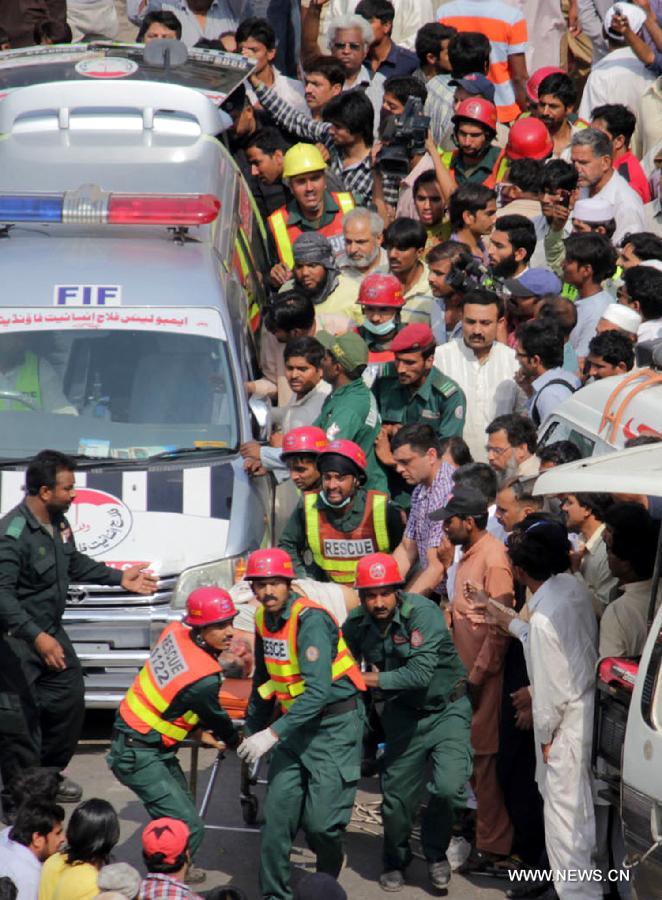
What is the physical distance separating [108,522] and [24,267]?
6.59 ft

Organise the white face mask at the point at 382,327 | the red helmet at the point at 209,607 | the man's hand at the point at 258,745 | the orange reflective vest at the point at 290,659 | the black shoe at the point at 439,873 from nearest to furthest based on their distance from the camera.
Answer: the man's hand at the point at 258,745, the red helmet at the point at 209,607, the orange reflective vest at the point at 290,659, the black shoe at the point at 439,873, the white face mask at the point at 382,327

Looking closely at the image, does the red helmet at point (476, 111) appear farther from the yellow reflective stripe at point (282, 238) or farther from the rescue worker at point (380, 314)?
the rescue worker at point (380, 314)

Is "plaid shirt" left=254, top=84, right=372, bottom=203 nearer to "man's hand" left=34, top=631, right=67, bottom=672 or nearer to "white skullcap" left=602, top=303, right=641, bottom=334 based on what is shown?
"white skullcap" left=602, top=303, right=641, bottom=334

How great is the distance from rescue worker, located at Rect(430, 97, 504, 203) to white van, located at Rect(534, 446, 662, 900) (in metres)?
5.97

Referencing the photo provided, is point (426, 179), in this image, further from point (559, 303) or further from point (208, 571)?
point (208, 571)

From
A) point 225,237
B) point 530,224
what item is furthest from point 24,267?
point 530,224

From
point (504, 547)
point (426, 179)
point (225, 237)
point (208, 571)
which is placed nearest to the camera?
point (504, 547)

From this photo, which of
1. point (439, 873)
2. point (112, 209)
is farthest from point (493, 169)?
point (439, 873)

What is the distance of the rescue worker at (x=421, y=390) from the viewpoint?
9.79 m

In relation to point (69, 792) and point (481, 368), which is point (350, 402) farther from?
point (69, 792)

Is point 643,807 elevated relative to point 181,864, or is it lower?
elevated

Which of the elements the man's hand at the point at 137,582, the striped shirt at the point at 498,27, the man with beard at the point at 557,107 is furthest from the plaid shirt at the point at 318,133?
the man's hand at the point at 137,582

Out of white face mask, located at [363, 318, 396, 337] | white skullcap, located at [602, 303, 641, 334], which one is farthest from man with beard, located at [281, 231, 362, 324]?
white skullcap, located at [602, 303, 641, 334]

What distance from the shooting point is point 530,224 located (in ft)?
36.1
